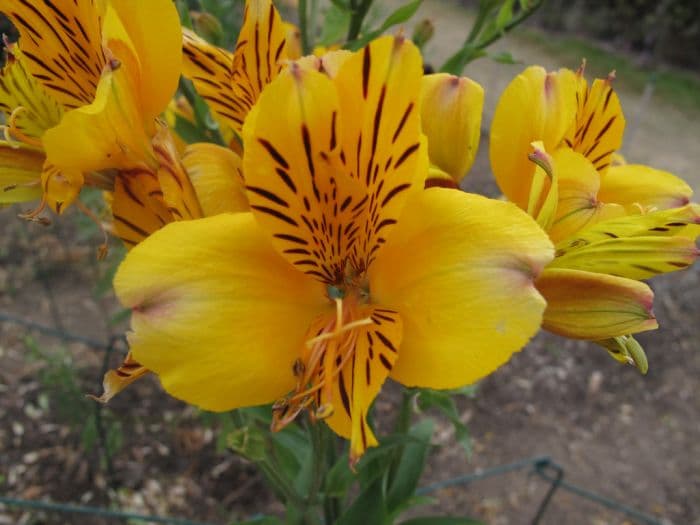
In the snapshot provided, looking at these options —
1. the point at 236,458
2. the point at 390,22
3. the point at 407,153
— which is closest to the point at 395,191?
the point at 407,153

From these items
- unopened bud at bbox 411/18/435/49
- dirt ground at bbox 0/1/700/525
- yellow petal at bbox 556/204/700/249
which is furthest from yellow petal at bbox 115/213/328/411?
dirt ground at bbox 0/1/700/525

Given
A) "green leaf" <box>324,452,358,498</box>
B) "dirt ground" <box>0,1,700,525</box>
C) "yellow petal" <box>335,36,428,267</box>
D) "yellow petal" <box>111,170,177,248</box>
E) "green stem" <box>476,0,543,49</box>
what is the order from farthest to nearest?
"dirt ground" <box>0,1,700,525</box>
"green stem" <box>476,0,543,49</box>
"green leaf" <box>324,452,358,498</box>
"yellow petal" <box>111,170,177,248</box>
"yellow petal" <box>335,36,428,267</box>

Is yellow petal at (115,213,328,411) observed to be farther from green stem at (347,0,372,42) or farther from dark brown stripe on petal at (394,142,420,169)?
green stem at (347,0,372,42)

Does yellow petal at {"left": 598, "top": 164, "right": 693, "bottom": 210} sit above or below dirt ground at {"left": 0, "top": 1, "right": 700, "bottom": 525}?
above

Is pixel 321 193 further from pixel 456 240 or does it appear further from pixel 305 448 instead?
pixel 305 448

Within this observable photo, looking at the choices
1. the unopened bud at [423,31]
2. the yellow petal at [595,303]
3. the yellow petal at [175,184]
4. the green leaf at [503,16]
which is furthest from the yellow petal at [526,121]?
the unopened bud at [423,31]

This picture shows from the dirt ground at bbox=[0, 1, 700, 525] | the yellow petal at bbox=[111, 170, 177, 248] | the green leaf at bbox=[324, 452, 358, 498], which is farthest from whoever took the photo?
the dirt ground at bbox=[0, 1, 700, 525]
